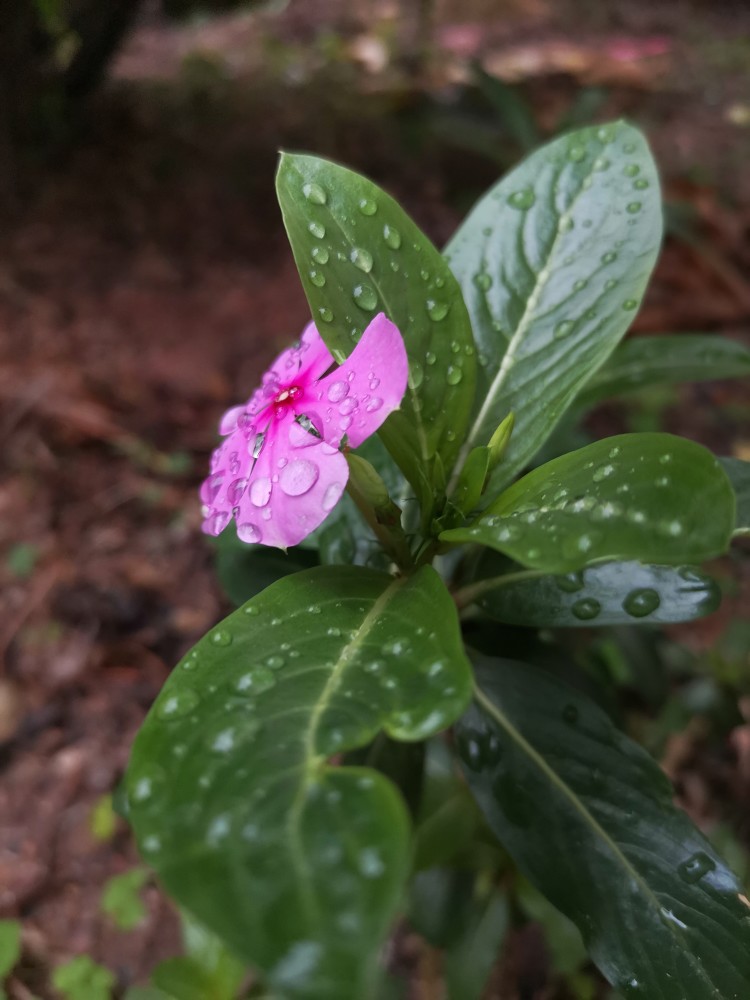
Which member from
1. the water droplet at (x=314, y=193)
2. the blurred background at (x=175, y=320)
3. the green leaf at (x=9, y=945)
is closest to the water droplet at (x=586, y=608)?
the water droplet at (x=314, y=193)

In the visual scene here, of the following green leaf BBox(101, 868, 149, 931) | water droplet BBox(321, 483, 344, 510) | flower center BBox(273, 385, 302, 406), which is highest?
flower center BBox(273, 385, 302, 406)

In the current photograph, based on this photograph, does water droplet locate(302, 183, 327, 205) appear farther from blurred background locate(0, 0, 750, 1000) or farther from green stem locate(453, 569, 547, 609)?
blurred background locate(0, 0, 750, 1000)

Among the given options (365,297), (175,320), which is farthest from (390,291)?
(175,320)

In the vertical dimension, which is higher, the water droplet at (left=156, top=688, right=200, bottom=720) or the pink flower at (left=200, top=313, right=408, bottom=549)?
the pink flower at (left=200, top=313, right=408, bottom=549)

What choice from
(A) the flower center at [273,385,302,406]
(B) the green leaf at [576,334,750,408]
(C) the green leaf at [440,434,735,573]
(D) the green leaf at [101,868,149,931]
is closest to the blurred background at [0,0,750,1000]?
(D) the green leaf at [101,868,149,931]

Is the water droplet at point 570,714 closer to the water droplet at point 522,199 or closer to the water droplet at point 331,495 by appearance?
the water droplet at point 331,495

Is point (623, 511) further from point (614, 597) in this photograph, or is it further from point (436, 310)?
point (436, 310)

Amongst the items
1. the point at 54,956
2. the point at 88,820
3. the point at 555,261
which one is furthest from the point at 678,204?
the point at 54,956

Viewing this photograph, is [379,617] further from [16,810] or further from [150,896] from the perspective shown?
[16,810]

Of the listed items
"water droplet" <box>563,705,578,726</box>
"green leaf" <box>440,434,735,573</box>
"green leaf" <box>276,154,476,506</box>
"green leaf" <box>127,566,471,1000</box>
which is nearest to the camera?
"green leaf" <box>127,566,471,1000</box>
